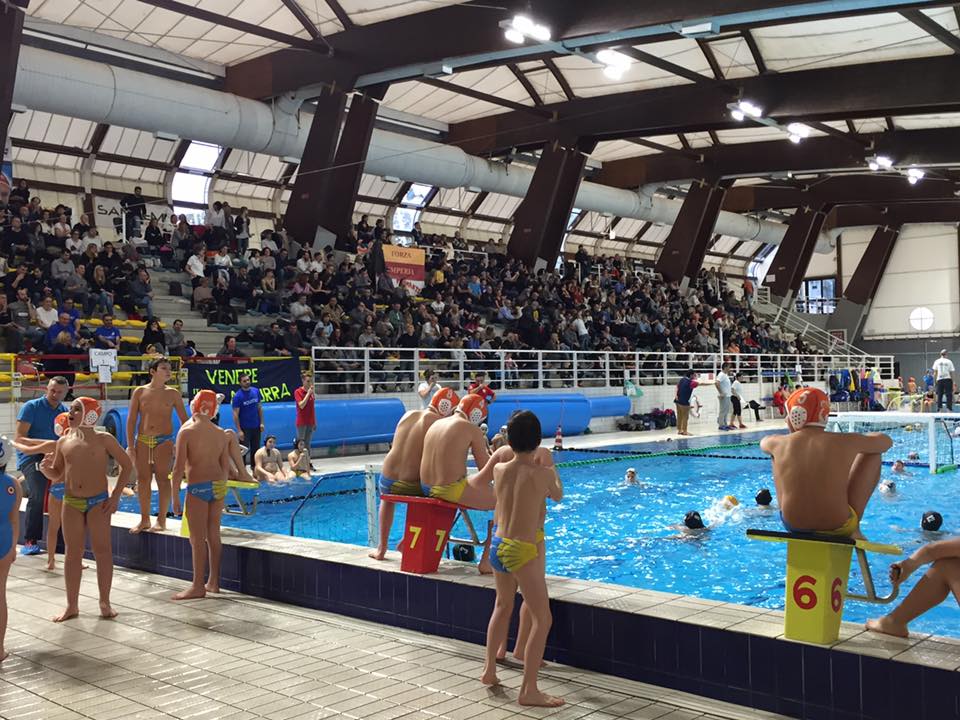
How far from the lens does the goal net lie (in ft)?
39.8

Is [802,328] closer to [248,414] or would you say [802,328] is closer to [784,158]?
[784,158]

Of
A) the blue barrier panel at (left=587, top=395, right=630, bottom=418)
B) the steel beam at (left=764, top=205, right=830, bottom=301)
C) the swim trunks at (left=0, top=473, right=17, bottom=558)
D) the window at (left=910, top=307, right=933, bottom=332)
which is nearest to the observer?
the swim trunks at (left=0, top=473, right=17, bottom=558)

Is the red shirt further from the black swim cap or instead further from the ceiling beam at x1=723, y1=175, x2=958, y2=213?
the ceiling beam at x1=723, y1=175, x2=958, y2=213

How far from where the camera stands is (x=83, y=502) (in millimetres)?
5570

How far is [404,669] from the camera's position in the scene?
4527 millimetres

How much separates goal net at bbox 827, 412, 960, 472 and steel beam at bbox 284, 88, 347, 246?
10.3 metres

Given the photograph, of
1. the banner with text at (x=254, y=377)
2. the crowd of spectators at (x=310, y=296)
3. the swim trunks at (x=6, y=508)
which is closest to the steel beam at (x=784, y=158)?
the crowd of spectators at (x=310, y=296)

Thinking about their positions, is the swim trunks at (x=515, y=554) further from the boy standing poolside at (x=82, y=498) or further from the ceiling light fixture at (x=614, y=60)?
the ceiling light fixture at (x=614, y=60)

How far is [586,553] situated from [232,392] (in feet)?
19.4

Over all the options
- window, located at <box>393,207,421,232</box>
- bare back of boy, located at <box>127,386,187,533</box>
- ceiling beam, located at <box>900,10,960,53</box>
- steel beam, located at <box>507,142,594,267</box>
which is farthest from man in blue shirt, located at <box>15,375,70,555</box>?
window, located at <box>393,207,421,232</box>

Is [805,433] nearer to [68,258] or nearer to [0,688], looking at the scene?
[0,688]

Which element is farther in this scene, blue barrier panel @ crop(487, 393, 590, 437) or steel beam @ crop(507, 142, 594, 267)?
steel beam @ crop(507, 142, 594, 267)

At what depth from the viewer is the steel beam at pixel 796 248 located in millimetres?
32844

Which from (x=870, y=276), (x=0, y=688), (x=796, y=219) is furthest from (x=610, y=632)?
(x=870, y=276)
